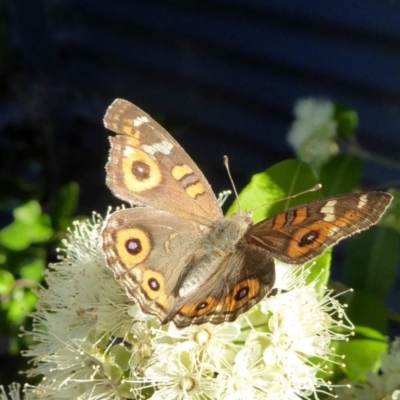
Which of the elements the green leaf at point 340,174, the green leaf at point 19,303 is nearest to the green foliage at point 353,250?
the green leaf at point 340,174

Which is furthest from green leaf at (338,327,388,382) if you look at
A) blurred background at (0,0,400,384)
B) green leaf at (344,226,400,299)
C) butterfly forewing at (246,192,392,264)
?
blurred background at (0,0,400,384)

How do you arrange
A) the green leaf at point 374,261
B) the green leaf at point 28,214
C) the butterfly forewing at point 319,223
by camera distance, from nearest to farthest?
the butterfly forewing at point 319,223, the green leaf at point 374,261, the green leaf at point 28,214

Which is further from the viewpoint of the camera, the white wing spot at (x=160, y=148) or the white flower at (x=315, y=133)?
the white flower at (x=315, y=133)

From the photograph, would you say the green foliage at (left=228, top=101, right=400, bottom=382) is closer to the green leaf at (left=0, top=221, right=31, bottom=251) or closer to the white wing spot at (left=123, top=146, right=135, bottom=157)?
the white wing spot at (left=123, top=146, right=135, bottom=157)

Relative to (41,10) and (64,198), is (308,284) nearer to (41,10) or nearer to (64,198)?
(64,198)

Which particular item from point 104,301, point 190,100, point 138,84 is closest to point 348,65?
point 190,100

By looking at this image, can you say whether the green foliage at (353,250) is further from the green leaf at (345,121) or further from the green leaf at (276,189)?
the green leaf at (345,121)
